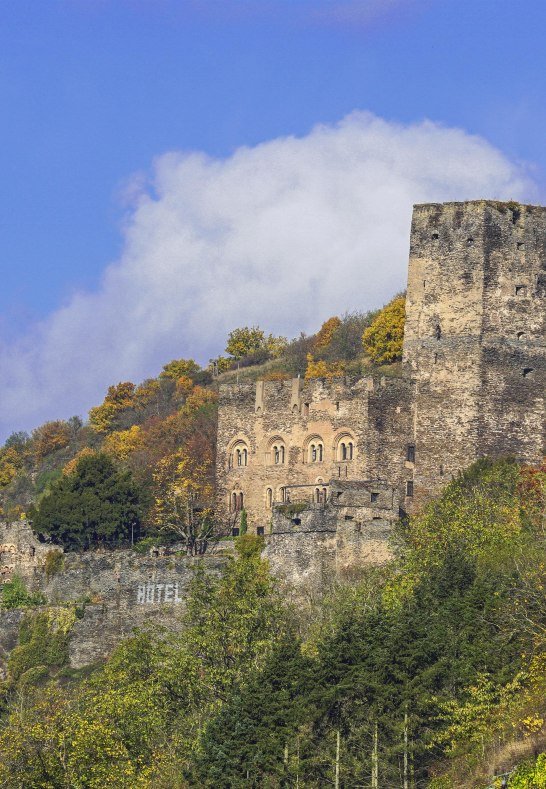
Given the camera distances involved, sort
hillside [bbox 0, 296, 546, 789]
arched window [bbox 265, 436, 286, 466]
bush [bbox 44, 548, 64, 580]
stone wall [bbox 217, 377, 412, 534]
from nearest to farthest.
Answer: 1. hillside [bbox 0, 296, 546, 789]
2. stone wall [bbox 217, 377, 412, 534]
3. bush [bbox 44, 548, 64, 580]
4. arched window [bbox 265, 436, 286, 466]

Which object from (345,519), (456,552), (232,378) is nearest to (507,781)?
(456,552)

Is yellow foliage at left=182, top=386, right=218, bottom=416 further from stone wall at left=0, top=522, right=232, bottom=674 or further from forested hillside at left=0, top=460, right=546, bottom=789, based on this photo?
forested hillside at left=0, top=460, right=546, bottom=789

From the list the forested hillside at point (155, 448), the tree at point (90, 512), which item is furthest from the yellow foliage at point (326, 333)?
the tree at point (90, 512)

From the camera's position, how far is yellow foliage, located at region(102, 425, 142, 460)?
→ 102 m

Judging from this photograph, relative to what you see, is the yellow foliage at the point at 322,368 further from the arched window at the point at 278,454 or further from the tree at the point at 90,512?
the tree at the point at 90,512

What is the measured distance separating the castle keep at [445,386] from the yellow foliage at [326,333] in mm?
31839

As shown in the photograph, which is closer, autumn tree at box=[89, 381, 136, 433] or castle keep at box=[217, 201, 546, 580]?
castle keep at box=[217, 201, 546, 580]

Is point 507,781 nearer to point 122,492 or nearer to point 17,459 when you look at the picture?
point 122,492

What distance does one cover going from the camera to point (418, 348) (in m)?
81.1

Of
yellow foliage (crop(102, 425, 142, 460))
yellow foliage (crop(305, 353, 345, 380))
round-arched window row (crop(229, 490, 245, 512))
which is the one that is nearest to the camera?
round-arched window row (crop(229, 490, 245, 512))

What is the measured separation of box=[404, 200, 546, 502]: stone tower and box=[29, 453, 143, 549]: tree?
468 inches

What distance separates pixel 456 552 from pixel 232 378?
1985 inches

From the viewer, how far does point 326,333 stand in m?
118

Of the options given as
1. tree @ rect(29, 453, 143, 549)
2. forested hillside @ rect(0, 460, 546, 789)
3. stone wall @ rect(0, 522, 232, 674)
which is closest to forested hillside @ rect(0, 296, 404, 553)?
tree @ rect(29, 453, 143, 549)
